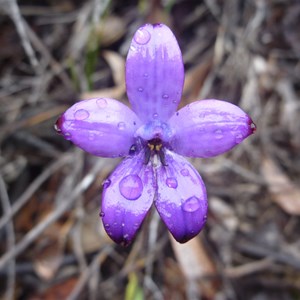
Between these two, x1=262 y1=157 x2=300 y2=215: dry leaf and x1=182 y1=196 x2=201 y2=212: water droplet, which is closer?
x1=182 y1=196 x2=201 y2=212: water droplet

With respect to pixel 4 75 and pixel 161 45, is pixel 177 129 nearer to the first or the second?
pixel 161 45

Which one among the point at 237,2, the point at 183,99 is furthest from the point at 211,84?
the point at 237,2

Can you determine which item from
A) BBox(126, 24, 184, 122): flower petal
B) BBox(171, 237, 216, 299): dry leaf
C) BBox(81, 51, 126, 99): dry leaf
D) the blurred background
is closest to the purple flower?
BBox(126, 24, 184, 122): flower petal

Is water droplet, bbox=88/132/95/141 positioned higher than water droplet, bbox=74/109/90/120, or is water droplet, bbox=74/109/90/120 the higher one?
water droplet, bbox=74/109/90/120

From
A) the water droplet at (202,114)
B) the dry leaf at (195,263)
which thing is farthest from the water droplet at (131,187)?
the dry leaf at (195,263)

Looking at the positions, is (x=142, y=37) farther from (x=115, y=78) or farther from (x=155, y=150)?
(x=115, y=78)

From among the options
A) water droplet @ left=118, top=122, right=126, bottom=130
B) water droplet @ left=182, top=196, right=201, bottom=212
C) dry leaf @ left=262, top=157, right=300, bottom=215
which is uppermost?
water droplet @ left=118, top=122, right=126, bottom=130

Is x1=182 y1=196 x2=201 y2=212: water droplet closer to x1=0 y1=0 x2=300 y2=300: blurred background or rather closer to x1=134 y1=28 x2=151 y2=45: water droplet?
x1=134 y1=28 x2=151 y2=45: water droplet
